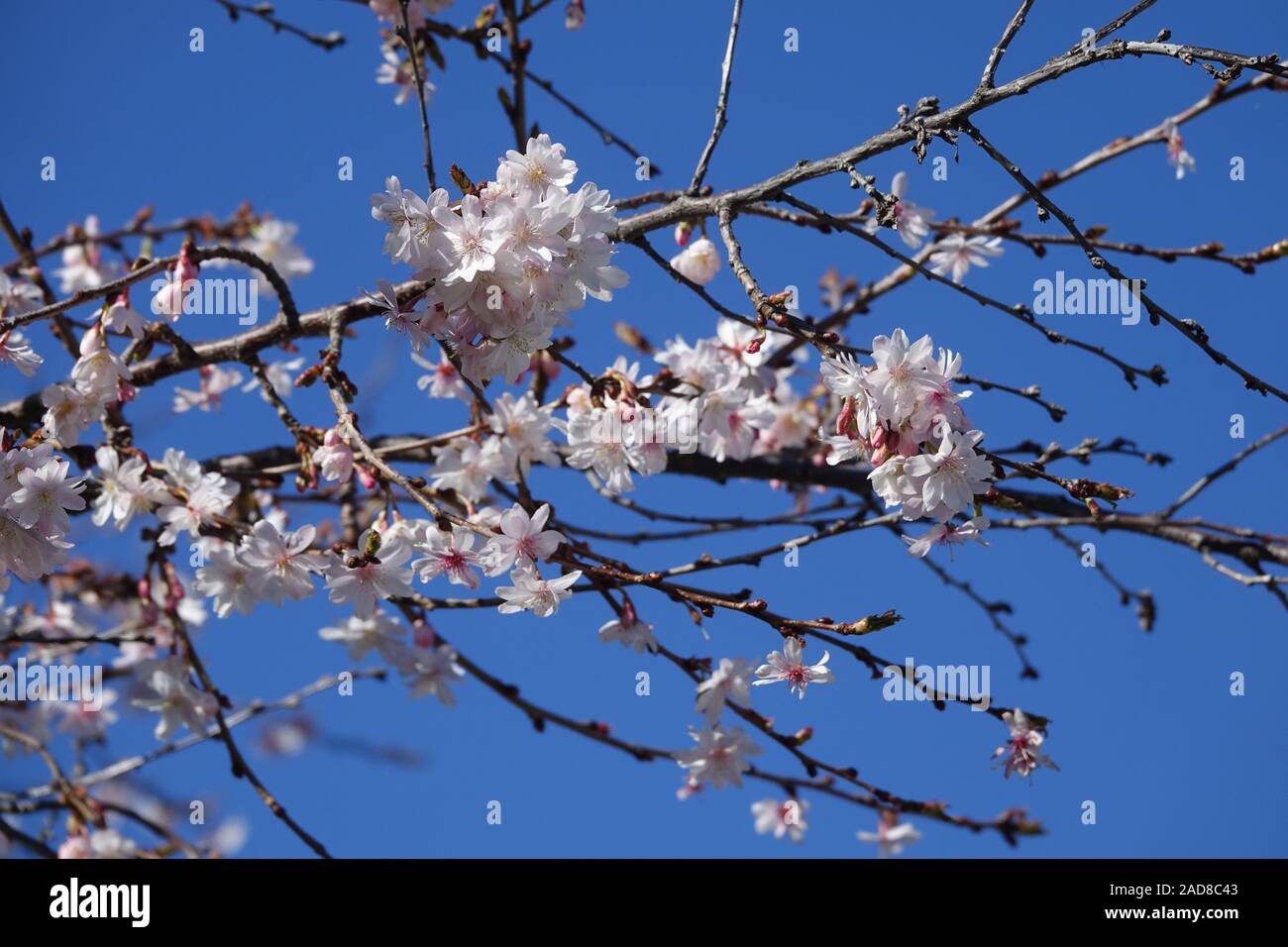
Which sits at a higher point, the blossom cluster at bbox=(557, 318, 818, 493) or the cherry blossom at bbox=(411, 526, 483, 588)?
the blossom cluster at bbox=(557, 318, 818, 493)

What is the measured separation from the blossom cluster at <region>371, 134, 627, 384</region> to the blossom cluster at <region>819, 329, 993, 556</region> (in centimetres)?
47

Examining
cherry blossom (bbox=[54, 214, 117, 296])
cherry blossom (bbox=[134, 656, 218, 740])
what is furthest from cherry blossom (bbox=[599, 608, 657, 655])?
cherry blossom (bbox=[54, 214, 117, 296])

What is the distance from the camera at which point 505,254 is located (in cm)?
179

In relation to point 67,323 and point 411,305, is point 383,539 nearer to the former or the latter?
point 411,305

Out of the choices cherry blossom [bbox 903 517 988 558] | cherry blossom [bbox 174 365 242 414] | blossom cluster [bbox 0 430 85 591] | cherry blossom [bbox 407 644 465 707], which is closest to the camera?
cherry blossom [bbox 903 517 988 558]

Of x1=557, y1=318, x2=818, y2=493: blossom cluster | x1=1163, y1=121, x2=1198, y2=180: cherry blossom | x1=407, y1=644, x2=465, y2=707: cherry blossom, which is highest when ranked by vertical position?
x1=1163, y1=121, x2=1198, y2=180: cherry blossom

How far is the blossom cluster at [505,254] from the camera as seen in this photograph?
1.80 metres

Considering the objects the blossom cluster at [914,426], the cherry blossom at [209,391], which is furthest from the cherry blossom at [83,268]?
the blossom cluster at [914,426]

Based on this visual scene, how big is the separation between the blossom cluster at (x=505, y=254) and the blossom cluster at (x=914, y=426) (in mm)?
470

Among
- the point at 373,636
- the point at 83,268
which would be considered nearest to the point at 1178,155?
the point at 373,636

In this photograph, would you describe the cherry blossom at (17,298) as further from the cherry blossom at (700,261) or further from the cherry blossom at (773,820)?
the cherry blossom at (773,820)

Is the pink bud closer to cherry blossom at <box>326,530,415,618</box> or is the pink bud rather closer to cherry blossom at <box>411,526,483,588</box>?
cherry blossom at <box>326,530,415,618</box>

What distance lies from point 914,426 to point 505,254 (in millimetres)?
754

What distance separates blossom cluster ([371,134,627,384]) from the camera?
1.80 m
